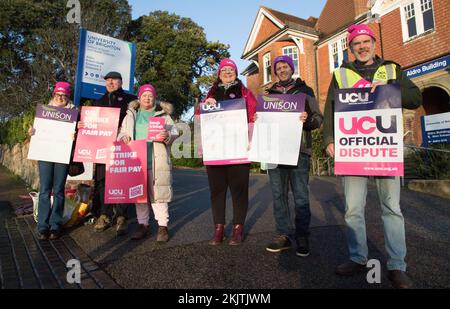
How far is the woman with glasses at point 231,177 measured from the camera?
3.80 metres

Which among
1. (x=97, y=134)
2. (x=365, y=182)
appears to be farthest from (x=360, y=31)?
(x=97, y=134)

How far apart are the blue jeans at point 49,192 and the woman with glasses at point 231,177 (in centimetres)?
208

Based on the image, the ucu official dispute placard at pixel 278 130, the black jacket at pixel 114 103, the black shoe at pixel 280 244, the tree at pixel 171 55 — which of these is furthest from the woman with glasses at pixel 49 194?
the tree at pixel 171 55

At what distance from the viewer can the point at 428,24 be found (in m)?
13.4

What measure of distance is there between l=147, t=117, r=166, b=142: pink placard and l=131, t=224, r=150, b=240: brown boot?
3.77 ft

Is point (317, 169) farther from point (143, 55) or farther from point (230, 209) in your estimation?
point (143, 55)

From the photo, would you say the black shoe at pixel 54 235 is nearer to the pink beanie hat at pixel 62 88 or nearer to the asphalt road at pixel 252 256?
the asphalt road at pixel 252 256

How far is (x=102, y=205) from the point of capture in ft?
15.5

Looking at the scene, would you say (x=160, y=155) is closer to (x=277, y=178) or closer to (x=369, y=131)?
(x=277, y=178)

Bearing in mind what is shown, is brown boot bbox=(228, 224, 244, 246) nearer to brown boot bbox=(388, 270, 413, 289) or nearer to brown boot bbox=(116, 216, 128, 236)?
brown boot bbox=(116, 216, 128, 236)

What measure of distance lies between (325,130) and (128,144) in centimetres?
240

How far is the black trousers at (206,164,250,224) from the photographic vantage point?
3.78 m


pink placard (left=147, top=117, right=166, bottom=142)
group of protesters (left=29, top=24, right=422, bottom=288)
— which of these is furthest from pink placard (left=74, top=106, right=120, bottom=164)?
pink placard (left=147, top=117, right=166, bottom=142)
